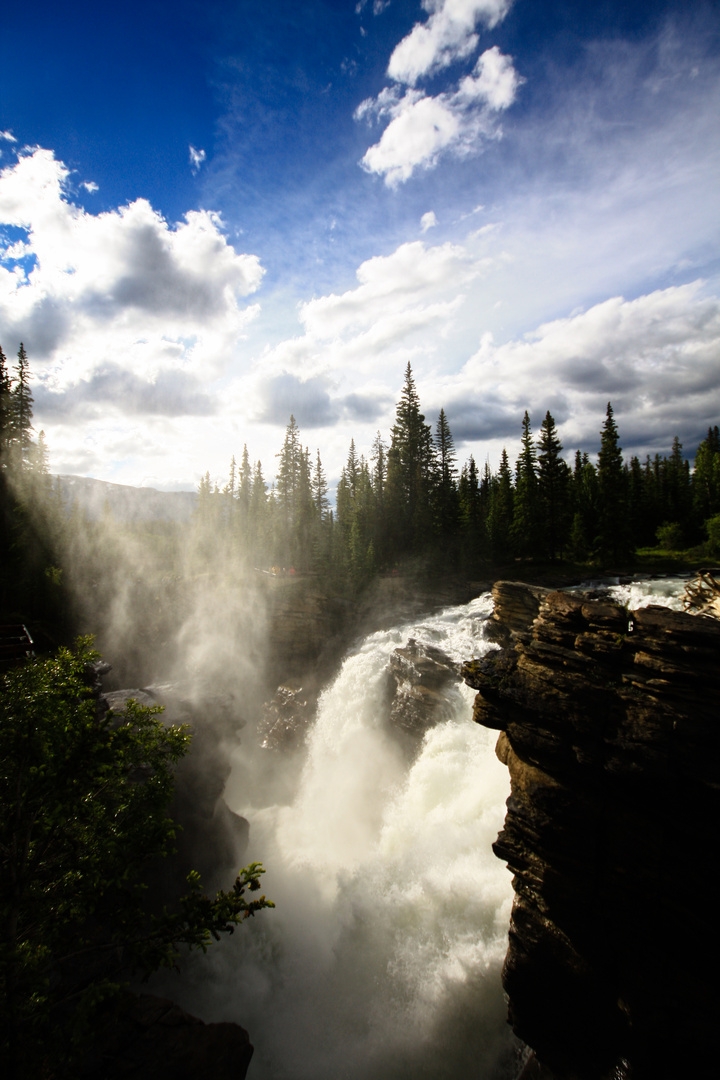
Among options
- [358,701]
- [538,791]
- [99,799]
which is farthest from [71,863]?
[358,701]

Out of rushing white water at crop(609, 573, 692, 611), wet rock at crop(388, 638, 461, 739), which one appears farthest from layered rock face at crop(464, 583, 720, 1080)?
rushing white water at crop(609, 573, 692, 611)

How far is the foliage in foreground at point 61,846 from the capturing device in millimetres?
6742

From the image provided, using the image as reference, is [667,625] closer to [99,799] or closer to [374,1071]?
[99,799]

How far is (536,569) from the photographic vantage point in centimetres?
4988

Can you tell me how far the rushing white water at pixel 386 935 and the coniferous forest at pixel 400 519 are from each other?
26316 mm

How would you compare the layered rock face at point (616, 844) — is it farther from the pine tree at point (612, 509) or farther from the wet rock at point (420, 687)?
the pine tree at point (612, 509)

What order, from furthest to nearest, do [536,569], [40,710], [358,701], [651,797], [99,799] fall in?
[536,569]
[358,701]
[651,797]
[99,799]
[40,710]

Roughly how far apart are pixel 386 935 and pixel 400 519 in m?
48.5

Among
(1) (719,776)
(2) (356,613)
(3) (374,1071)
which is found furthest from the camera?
(2) (356,613)

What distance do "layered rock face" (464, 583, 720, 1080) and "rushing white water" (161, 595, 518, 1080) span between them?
239cm

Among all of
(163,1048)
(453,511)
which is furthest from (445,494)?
(163,1048)

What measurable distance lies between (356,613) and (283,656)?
8282 mm

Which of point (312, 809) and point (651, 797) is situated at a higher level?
point (651, 797)

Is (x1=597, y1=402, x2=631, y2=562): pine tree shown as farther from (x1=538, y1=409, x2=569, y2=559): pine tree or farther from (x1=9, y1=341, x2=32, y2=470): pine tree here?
(x1=9, y1=341, x2=32, y2=470): pine tree
